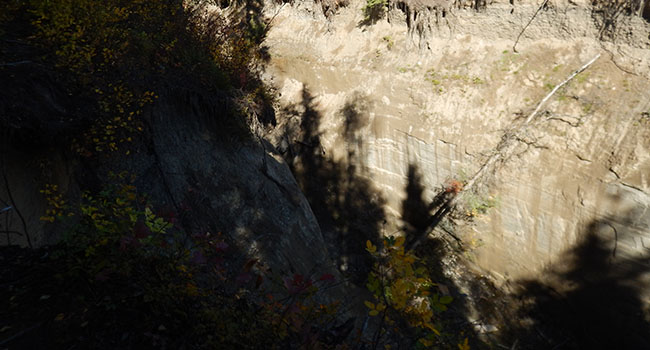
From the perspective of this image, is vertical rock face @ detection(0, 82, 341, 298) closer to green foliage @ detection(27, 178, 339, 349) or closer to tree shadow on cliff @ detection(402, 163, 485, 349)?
green foliage @ detection(27, 178, 339, 349)

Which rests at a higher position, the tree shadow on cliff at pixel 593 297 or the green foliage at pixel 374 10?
the green foliage at pixel 374 10

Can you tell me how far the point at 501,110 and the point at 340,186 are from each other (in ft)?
16.3

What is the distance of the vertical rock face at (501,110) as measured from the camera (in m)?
7.16

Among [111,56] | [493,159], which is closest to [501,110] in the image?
[493,159]

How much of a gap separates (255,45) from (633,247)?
11646 millimetres

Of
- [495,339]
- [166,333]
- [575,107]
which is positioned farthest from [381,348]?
[575,107]

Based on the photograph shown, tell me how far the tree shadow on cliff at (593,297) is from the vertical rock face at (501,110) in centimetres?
8

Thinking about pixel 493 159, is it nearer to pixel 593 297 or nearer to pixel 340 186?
pixel 593 297

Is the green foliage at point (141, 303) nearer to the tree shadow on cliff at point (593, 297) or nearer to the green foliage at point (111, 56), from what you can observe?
the green foliage at point (111, 56)

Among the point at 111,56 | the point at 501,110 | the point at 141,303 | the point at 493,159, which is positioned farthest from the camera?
the point at 501,110

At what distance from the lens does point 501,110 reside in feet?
27.7

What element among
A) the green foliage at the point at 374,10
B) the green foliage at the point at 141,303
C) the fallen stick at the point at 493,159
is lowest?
the fallen stick at the point at 493,159

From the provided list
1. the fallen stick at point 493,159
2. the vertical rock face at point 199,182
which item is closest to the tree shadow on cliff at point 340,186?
the fallen stick at point 493,159

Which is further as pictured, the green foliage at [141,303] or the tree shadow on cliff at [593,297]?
the tree shadow on cliff at [593,297]
